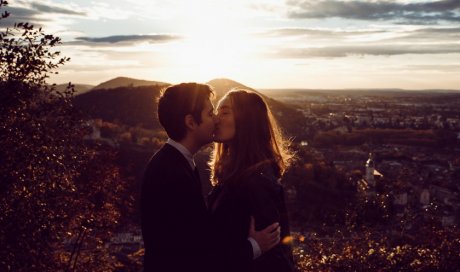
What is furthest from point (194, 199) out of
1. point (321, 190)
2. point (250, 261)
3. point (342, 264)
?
point (321, 190)

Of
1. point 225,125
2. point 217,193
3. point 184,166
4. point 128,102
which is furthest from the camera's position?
point 128,102

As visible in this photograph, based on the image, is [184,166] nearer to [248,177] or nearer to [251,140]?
[248,177]

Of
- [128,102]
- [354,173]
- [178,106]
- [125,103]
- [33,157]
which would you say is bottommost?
[354,173]

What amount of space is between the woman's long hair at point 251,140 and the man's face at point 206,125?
415 mm

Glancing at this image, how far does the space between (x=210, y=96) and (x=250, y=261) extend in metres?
1.38

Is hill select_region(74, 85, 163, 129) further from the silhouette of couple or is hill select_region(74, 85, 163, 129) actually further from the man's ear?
the man's ear

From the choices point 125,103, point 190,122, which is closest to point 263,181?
point 190,122

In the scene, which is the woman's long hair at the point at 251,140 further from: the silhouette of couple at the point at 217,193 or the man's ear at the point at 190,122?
the man's ear at the point at 190,122

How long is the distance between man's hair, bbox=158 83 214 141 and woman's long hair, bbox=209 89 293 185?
0.65 m

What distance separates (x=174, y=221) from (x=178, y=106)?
92cm

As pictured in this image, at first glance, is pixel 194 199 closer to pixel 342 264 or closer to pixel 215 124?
pixel 215 124

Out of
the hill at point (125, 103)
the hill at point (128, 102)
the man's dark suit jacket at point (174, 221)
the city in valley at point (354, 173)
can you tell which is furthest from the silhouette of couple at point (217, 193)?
the hill at point (125, 103)

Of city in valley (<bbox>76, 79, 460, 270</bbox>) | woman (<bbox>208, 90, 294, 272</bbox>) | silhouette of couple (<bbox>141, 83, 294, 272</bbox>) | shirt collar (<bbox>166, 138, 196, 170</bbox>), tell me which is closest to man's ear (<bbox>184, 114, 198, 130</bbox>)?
silhouette of couple (<bbox>141, 83, 294, 272</bbox>)

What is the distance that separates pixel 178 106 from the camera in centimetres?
409
